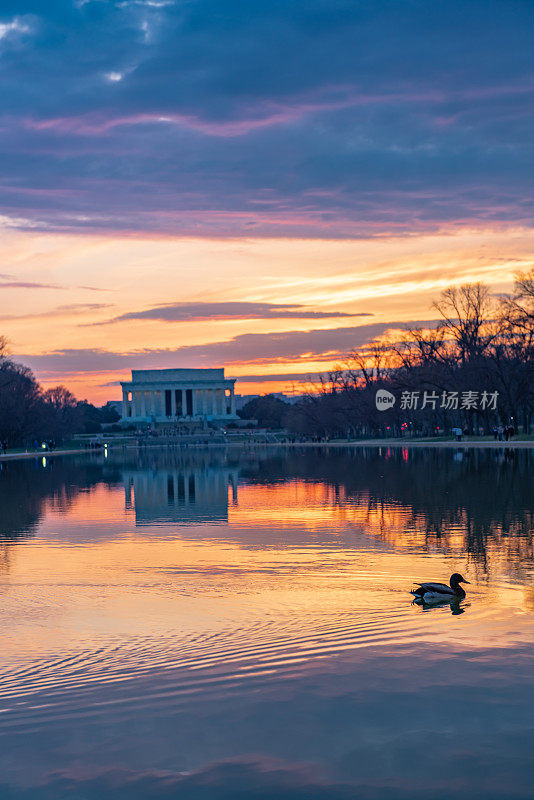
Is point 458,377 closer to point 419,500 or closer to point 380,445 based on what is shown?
point 380,445

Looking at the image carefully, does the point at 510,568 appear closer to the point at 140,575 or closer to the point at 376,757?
the point at 140,575

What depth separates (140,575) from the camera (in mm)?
17781

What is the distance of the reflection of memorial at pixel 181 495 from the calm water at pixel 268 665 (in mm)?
4980

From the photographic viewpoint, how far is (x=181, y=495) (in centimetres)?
3903

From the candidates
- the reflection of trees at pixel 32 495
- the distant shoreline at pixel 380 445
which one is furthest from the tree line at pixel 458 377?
the reflection of trees at pixel 32 495

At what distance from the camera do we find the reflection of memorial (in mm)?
29688

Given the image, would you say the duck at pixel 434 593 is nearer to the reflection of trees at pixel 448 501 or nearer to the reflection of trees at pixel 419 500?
the reflection of trees at pixel 419 500

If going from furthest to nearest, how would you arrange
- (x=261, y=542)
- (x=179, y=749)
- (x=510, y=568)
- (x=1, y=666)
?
(x=261, y=542)
(x=510, y=568)
(x=1, y=666)
(x=179, y=749)

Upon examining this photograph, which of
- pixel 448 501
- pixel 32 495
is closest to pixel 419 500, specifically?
pixel 448 501

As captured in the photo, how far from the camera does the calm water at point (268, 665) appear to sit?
25.5 ft

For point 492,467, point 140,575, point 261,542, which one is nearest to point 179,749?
point 140,575

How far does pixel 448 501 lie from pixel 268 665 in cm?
2018

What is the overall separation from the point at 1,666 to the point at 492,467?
1542 inches

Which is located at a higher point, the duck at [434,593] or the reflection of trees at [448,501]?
the duck at [434,593]
